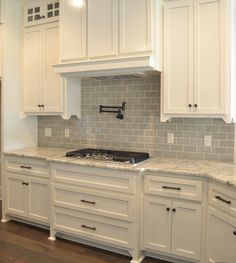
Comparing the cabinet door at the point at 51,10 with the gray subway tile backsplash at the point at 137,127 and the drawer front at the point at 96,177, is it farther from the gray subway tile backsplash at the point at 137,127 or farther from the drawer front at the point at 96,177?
the drawer front at the point at 96,177

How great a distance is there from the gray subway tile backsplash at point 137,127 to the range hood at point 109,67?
0.43 meters

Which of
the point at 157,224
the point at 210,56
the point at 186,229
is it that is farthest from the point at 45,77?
the point at 186,229

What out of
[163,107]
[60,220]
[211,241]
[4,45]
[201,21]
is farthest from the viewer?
[4,45]

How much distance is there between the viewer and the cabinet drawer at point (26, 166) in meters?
3.38

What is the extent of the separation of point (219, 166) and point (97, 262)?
1.49 metres

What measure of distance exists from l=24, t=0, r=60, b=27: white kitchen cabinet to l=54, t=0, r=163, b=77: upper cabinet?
1.38 feet

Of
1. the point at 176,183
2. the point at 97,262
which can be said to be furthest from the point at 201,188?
the point at 97,262

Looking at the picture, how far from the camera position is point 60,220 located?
3.20 metres

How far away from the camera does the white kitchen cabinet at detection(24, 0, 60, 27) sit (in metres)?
3.60

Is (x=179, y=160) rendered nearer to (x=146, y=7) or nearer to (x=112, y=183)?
(x=112, y=183)

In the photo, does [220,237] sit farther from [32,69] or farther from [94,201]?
[32,69]

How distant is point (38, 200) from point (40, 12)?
2388 mm

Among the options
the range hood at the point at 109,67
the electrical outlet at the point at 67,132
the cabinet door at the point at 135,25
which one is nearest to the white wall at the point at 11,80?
the electrical outlet at the point at 67,132

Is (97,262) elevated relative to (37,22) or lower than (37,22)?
lower
